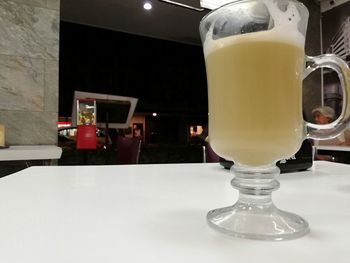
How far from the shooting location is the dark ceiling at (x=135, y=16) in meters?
3.53

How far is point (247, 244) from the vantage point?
0.96 ft

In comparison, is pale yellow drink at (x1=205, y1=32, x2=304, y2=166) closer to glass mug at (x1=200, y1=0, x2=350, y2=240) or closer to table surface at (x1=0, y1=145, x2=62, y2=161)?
glass mug at (x1=200, y1=0, x2=350, y2=240)

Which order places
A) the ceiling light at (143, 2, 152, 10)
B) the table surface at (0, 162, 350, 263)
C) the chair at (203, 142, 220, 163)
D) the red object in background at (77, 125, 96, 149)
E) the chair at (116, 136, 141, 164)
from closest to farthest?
1. the table surface at (0, 162, 350, 263)
2. the chair at (203, 142, 220, 163)
3. the chair at (116, 136, 141, 164)
4. the red object in background at (77, 125, 96, 149)
5. the ceiling light at (143, 2, 152, 10)

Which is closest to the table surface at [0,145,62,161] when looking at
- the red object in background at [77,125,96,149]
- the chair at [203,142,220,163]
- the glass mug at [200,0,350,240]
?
the red object in background at [77,125,96,149]

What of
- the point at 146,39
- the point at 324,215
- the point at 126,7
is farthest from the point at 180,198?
the point at 146,39

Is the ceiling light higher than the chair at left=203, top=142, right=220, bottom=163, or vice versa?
the ceiling light

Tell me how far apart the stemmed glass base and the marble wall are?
6.70ft

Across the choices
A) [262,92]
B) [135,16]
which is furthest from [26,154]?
[135,16]

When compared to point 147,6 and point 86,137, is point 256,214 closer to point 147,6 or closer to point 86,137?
point 86,137

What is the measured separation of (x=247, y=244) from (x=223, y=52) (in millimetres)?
224

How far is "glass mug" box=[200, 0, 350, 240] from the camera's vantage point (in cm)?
35

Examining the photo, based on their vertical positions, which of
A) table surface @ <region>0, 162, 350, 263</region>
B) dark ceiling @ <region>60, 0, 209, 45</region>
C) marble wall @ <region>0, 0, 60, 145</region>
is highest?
dark ceiling @ <region>60, 0, 209, 45</region>

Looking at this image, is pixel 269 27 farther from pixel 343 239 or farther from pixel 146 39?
pixel 146 39

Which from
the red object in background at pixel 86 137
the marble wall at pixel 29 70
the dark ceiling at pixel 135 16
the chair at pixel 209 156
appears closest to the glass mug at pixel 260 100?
the chair at pixel 209 156
